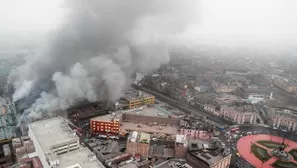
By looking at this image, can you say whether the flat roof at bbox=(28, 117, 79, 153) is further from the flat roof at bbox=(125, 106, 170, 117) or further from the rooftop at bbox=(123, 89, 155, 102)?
the rooftop at bbox=(123, 89, 155, 102)

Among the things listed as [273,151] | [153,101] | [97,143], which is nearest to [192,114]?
[153,101]

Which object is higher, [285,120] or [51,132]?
[51,132]

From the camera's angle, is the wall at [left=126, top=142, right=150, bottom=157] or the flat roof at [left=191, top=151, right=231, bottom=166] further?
the wall at [left=126, top=142, right=150, bottom=157]

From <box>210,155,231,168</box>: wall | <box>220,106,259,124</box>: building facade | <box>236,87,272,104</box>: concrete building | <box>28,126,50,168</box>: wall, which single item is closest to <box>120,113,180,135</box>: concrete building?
<box>220,106,259,124</box>: building facade

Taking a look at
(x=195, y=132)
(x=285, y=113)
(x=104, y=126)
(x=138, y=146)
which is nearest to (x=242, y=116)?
(x=285, y=113)

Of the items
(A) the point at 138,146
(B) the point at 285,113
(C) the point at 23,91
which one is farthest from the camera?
(B) the point at 285,113

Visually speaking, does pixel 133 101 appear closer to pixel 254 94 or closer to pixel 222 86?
pixel 222 86
